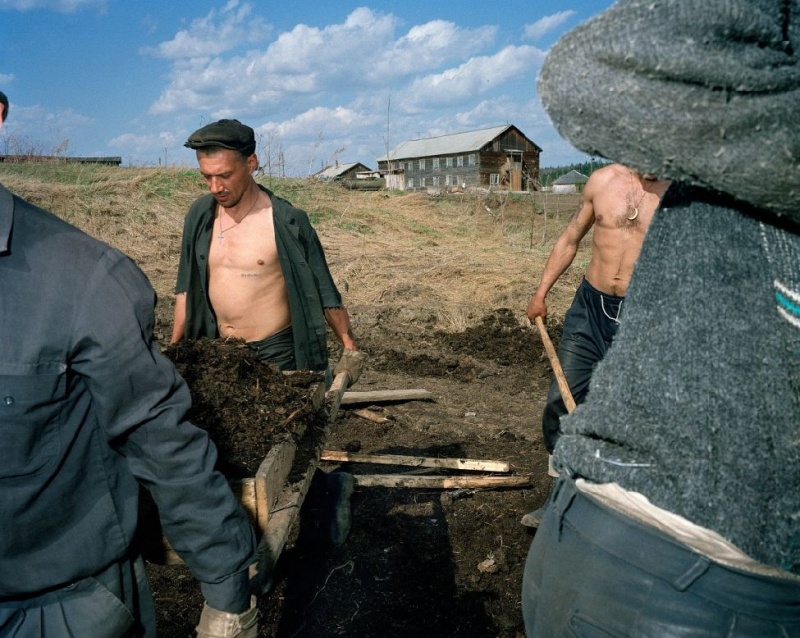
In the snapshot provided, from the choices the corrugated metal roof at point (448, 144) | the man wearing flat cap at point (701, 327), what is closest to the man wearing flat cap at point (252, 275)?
the man wearing flat cap at point (701, 327)

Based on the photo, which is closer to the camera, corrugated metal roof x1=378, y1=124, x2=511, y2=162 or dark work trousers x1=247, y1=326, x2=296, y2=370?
dark work trousers x1=247, y1=326, x2=296, y2=370

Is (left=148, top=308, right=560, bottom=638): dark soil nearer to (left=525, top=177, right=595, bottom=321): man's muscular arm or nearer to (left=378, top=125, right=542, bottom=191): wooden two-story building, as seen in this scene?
(left=525, top=177, right=595, bottom=321): man's muscular arm

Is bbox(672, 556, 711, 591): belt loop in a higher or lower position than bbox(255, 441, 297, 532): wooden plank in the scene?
higher

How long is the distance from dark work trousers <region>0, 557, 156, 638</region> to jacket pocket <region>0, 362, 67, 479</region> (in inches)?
11.6

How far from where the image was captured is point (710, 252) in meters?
1.05

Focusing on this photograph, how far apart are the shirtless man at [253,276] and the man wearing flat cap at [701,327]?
3.09 m

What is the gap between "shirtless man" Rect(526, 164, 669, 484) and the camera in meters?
4.15

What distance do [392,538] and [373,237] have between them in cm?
1205

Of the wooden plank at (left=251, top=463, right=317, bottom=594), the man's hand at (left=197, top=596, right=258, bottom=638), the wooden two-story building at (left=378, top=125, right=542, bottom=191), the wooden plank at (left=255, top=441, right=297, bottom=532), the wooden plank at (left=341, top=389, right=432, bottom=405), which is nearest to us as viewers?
the man's hand at (left=197, top=596, right=258, bottom=638)

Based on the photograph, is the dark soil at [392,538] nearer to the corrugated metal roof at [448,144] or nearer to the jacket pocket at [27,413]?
the jacket pocket at [27,413]

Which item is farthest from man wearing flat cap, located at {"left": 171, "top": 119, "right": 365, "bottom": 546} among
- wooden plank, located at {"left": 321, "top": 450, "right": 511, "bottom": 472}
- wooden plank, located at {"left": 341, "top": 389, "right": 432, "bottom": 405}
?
wooden plank, located at {"left": 341, "top": 389, "right": 432, "bottom": 405}

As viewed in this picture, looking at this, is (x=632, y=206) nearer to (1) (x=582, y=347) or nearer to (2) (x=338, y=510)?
(1) (x=582, y=347)

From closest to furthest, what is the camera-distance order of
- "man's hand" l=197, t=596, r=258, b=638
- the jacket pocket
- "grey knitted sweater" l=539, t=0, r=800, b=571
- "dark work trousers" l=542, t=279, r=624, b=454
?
Result: "grey knitted sweater" l=539, t=0, r=800, b=571
the jacket pocket
"man's hand" l=197, t=596, r=258, b=638
"dark work trousers" l=542, t=279, r=624, b=454

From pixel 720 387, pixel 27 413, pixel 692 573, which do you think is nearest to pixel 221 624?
pixel 27 413
